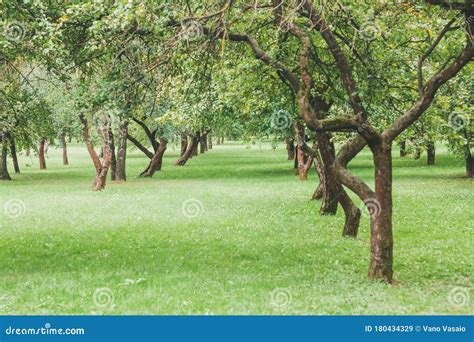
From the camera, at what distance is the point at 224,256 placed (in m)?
16.7

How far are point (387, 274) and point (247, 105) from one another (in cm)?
1622

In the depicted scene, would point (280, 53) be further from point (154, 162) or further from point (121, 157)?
point (154, 162)

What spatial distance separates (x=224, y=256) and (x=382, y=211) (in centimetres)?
518

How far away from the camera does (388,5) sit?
595 inches

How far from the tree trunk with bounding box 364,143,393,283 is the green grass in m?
0.62

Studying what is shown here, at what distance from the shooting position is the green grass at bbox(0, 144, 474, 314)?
11.4 m

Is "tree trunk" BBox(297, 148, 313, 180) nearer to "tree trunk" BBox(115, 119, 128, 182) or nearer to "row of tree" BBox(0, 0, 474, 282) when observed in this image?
"tree trunk" BBox(115, 119, 128, 182)

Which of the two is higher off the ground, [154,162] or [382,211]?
[382,211]

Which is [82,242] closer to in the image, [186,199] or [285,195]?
[186,199]

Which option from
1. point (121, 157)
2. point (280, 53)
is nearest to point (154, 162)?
point (121, 157)

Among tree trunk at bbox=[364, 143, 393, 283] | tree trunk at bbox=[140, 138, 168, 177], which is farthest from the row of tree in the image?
tree trunk at bbox=[140, 138, 168, 177]

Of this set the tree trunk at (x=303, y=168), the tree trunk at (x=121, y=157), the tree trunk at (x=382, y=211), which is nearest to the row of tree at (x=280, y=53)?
the tree trunk at (x=382, y=211)

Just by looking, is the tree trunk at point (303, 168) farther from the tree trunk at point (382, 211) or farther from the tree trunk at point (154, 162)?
the tree trunk at point (382, 211)

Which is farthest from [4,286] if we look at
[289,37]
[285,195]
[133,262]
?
[285,195]
